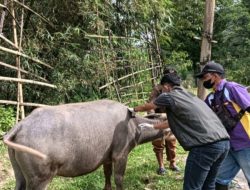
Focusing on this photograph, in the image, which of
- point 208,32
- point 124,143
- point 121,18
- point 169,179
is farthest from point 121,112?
point 121,18

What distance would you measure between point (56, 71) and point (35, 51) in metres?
0.64

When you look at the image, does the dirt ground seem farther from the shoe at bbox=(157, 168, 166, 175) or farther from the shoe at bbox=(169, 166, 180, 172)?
the shoe at bbox=(157, 168, 166, 175)

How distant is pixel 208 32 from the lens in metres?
6.35

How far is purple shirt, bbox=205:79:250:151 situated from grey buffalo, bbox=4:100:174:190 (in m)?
1.37

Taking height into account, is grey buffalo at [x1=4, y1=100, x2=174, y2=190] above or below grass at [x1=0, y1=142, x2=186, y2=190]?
above

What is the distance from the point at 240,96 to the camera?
14.8 ft

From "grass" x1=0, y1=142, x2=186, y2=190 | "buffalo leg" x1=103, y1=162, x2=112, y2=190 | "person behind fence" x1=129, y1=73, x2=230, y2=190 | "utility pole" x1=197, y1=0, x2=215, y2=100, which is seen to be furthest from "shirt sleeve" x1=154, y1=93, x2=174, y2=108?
"utility pole" x1=197, y1=0, x2=215, y2=100

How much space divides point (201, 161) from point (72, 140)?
141 centimetres

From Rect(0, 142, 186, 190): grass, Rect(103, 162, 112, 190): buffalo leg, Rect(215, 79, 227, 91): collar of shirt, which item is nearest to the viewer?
Rect(215, 79, 227, 91): collar of shirt

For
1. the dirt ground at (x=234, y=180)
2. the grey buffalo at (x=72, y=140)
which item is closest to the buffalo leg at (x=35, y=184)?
the grey buffalo at (x=72, y=140)

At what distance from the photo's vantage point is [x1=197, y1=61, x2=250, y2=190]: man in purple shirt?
4.53 meters

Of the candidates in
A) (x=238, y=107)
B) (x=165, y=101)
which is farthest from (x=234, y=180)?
(x=165, y=101)

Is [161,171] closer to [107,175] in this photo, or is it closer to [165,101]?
[107,175]

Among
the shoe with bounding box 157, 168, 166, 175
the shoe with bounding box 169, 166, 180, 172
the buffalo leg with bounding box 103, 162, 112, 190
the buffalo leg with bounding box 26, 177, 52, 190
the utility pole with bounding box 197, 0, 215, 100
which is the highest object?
the utility pole with bounding box 197, 0, 215, 100
